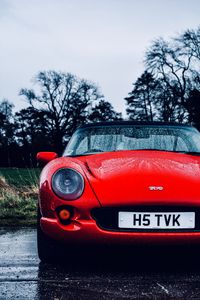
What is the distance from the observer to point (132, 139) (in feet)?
13.9

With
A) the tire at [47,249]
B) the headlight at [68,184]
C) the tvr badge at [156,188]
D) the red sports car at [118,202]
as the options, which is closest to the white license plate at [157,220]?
the red sports car at [118,202]

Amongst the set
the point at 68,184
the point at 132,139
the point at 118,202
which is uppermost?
the point at 132,139

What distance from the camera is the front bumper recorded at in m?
3.03

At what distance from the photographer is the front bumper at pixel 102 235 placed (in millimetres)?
3029

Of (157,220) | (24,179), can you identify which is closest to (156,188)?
(157,220)

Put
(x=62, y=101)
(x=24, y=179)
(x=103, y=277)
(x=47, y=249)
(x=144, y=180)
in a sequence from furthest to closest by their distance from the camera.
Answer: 1. (x=62, y=101)
2. (x=24, y=179)
3. (x=47, y=249)
4. (x=144, y=180)
5. (x=103, y=277)

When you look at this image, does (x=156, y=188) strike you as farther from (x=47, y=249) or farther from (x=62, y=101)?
(x=62, y=101)

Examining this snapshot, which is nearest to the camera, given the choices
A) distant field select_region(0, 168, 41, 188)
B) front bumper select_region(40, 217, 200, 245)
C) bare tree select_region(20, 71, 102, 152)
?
front bumper select_region(40, 217, 200, 245)

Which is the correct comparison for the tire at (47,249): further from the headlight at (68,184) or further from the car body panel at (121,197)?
the headlight at (68,184)

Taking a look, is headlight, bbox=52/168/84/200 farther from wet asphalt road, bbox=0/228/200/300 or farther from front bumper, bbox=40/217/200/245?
wet asphalt road, bbox=0/228/200/300

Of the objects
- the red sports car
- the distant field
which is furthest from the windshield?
the distant field

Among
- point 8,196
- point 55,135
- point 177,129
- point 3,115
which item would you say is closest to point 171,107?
point 55,135

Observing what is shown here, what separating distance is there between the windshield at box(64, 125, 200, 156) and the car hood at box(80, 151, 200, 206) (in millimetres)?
529

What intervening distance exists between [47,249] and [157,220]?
0.88 metres
